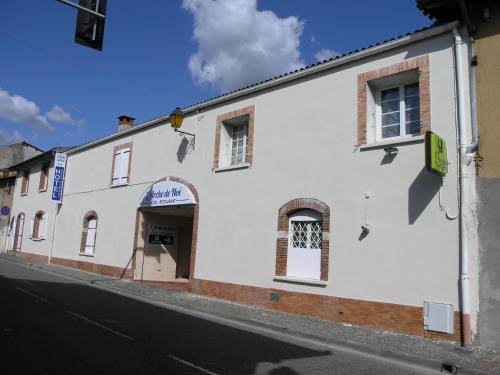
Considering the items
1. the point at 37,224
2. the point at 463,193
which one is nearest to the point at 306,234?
the point at 463,193

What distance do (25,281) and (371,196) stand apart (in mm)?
11687

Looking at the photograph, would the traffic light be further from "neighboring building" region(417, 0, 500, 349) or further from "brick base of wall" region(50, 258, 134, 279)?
"brick base of wall" region(50, 258, 134, 279)

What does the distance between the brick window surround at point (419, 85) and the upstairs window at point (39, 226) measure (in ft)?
66.3

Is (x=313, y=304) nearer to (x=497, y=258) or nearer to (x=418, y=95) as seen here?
(x=497, y=258)

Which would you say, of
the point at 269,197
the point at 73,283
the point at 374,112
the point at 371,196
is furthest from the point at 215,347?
the point at 73,283

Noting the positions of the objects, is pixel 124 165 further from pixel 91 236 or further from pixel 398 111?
pixel 398 111

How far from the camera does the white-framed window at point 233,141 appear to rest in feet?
47.0

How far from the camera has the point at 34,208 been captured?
27516 mm

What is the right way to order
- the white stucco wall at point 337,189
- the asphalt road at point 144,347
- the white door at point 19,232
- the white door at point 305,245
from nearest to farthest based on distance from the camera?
the asphalt road at point 144,347, the white stucco wall at point 337,189, the white door at point 305,245, the white door at point 19,232

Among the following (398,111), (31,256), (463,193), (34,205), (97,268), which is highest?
(398,111)

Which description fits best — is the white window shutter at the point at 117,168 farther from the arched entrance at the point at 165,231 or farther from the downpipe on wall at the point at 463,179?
the downpipe on wall at the point at 463,179

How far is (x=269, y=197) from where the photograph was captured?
12539mm

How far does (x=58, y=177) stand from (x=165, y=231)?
8.67 m

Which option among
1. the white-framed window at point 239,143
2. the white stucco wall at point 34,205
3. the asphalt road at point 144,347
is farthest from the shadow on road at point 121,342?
the white stucco wall at point 34,205
